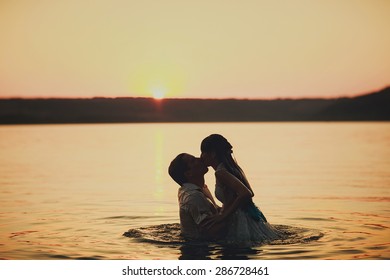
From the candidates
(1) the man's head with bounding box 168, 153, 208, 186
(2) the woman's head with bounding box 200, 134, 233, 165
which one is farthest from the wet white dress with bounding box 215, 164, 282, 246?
(1) the man's head with bounding box 168, 153, 208, 186

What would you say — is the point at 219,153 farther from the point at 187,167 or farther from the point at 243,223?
the point at 243,223

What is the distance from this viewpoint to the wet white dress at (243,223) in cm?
1012

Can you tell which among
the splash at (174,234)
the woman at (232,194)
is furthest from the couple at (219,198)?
the splash at (174,234)

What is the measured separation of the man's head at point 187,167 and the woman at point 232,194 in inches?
4.9

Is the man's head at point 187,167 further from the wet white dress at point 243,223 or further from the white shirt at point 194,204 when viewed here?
the wet white dress at point 243,223

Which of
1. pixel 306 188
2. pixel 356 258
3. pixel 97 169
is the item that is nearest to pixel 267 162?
pixel 97 169

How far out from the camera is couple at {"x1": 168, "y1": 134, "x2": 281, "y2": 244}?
10023mm

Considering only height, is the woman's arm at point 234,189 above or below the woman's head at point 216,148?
below

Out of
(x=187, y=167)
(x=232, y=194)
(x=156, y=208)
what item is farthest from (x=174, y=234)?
(x=156, y=208)

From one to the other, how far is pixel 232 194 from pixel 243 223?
0.47 meters

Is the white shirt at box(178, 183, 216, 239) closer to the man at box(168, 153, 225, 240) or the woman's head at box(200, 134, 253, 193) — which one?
the man at box(168, 153, 225, 240)

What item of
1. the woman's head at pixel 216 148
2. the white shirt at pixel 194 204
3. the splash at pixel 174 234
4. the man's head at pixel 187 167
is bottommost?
the splash at pixel 174 234

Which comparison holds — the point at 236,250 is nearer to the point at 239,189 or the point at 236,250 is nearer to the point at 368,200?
the point at 239,189

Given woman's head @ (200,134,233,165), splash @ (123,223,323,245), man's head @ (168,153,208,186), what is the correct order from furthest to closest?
splash @ (123,223,323,245) < man's head @ (168,153,208,186) < woman's head @ (200,134,233,165)
